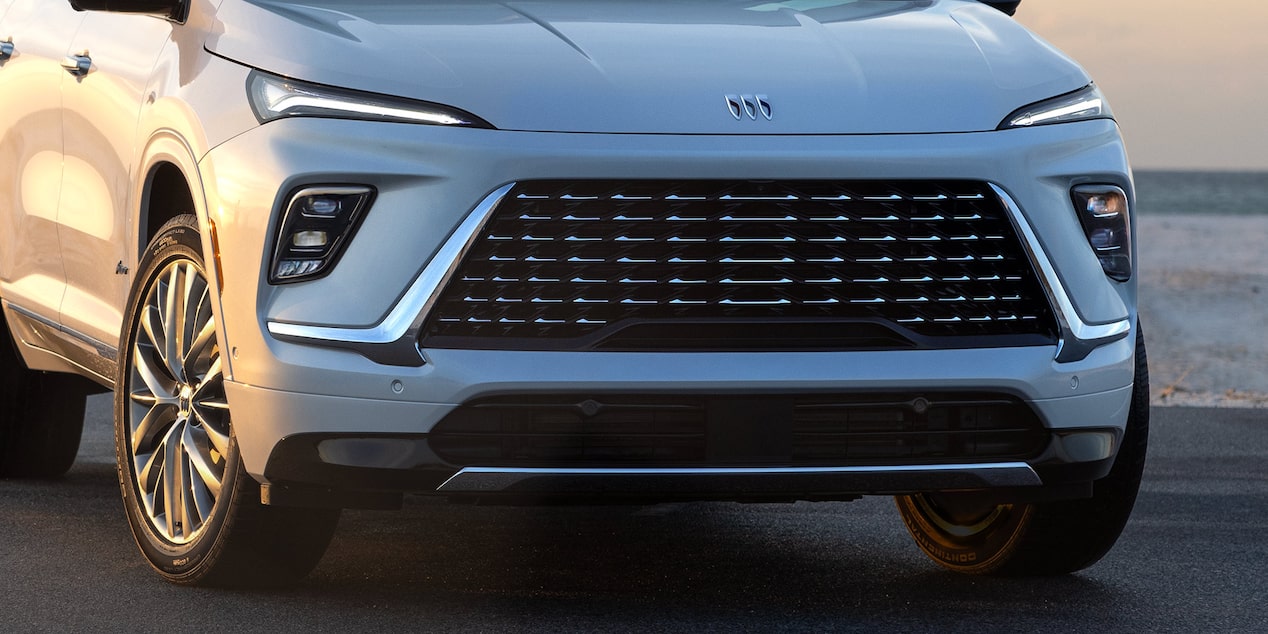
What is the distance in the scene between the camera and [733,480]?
3.84 metres

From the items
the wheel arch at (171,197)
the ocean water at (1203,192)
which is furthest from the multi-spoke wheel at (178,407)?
the ocean water at (1203,192)

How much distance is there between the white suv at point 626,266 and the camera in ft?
12.2

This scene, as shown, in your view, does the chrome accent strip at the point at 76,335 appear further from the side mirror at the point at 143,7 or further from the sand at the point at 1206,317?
the sand at the point at 1206,317

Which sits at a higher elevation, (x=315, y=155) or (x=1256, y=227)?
(x=315, y=155)

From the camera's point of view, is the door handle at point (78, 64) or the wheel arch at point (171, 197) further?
the door handle at point (78, 64)

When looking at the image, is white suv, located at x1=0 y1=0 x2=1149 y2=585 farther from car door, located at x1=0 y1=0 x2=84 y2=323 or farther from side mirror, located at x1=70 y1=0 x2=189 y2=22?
car door, located at x1=0 y1=0 x2=84 y2=323

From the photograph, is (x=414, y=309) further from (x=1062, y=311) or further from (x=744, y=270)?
(x=1062, y=311)

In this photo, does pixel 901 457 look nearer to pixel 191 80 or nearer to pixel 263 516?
pixel 263 516

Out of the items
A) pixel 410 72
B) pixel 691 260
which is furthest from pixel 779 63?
pixel 410 72

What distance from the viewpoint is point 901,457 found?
155 inches

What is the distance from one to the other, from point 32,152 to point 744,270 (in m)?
2.74

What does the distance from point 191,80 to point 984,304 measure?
75.3 inches

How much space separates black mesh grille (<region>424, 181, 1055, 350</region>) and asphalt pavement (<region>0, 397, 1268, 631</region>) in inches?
27.3

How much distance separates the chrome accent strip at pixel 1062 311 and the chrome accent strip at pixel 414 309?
111 centimetres
